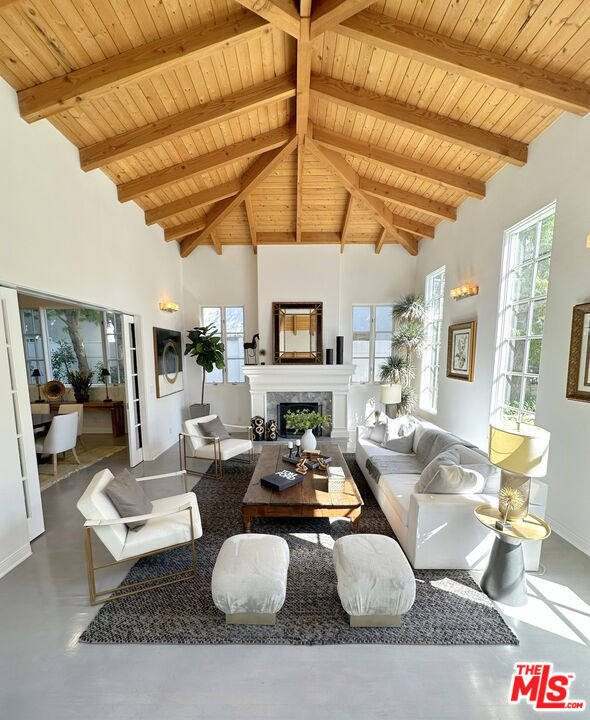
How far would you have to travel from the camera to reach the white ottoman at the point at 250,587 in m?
1.83

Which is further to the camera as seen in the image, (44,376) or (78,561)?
(44,376)

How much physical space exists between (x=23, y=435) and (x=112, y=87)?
3006 millimetres

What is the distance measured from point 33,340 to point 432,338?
7.77 m

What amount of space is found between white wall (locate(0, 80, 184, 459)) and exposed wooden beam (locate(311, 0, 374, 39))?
2.47 meters

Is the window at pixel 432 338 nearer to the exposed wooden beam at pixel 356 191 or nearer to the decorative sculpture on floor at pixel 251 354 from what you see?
the exposed wooden beam at pixel 356 191

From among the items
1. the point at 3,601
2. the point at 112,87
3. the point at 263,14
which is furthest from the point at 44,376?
the point at 263,14

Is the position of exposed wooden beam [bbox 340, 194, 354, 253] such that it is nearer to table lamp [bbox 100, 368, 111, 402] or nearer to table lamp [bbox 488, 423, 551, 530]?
table lamp [bbox 488, 423, 551, 530]

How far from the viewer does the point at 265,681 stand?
1.59 m

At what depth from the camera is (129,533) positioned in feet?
7.45

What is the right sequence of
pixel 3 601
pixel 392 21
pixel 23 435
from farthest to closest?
1. pixel 23 435
2. pixel 392 21
3. pixel 3 601

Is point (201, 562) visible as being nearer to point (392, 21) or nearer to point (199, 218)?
point (392, 21)

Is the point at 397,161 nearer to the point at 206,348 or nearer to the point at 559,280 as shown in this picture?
the point at 559,280

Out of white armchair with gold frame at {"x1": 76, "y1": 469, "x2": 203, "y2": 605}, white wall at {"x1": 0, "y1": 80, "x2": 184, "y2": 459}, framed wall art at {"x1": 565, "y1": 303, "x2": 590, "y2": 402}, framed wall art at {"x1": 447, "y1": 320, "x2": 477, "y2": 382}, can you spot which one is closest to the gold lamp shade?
framed wall art at {"x1": 565, "y1": 303, "x2": 590, "y2": 402}

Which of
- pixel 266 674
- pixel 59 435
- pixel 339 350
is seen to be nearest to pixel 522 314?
pixel 339 350
